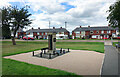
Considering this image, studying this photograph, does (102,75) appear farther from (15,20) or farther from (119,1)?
(15,20)

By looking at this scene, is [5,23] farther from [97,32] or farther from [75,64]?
[97,32]

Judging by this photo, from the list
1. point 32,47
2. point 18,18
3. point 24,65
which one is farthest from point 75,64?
point 18,18

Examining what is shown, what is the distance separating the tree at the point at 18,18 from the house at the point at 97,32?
32500mm

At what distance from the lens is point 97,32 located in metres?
44.5

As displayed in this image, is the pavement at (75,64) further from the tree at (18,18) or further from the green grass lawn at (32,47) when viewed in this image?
the tree at (18,18)

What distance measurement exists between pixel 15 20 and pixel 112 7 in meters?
20.9

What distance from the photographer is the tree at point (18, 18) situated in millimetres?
19969

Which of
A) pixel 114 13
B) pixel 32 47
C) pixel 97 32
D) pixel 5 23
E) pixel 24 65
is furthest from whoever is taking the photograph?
pixel 97 32

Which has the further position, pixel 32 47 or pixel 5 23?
pixel 5 23

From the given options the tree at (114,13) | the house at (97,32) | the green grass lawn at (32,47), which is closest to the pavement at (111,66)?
the green grass lawn at (32,47)

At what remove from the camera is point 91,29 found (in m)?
46.2

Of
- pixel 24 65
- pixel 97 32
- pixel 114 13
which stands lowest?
pixel 24 65

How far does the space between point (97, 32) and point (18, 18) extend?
3943 cm

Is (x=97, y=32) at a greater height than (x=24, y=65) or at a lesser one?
greater
